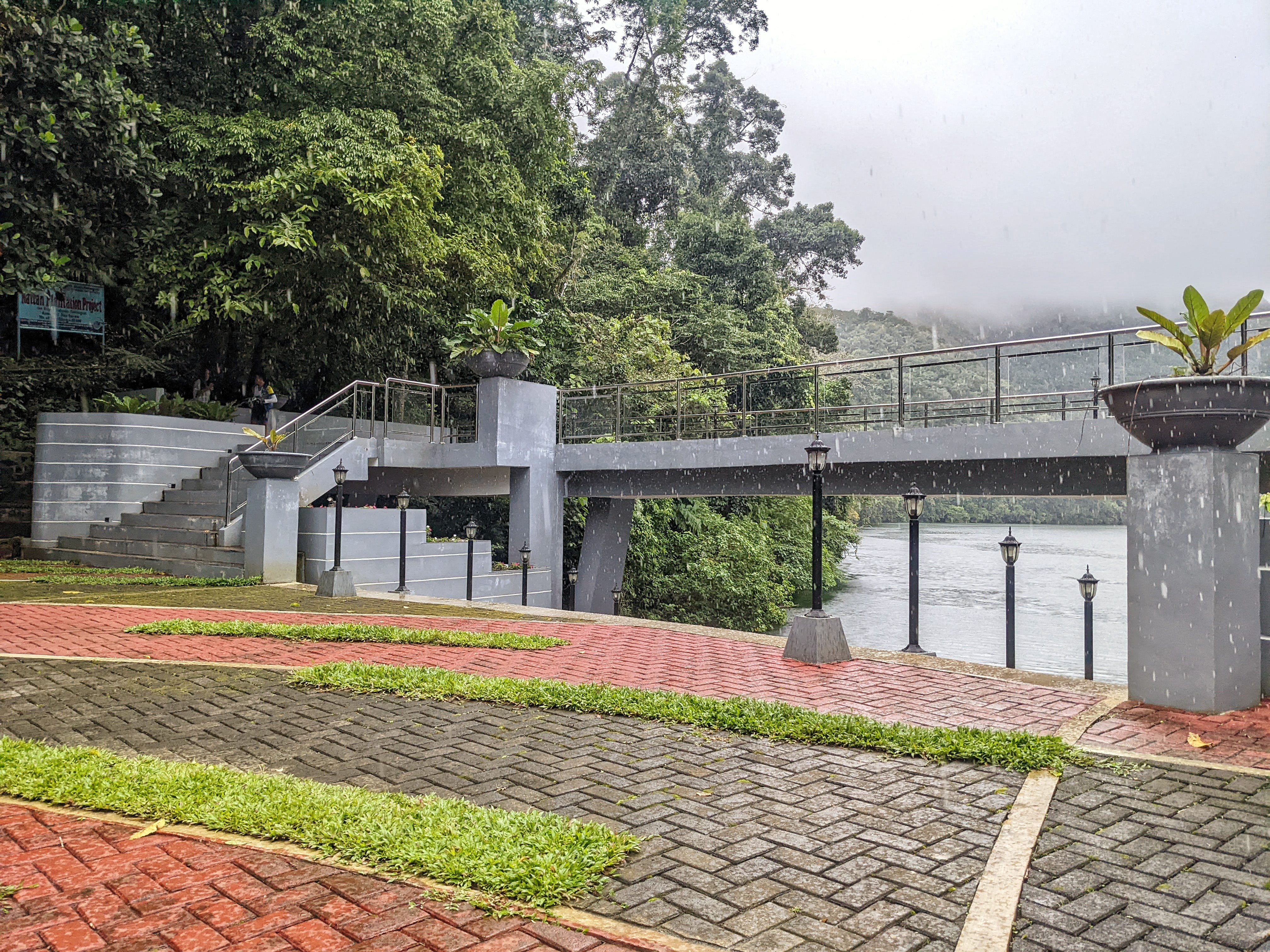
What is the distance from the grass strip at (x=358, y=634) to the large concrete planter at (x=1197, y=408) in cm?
516

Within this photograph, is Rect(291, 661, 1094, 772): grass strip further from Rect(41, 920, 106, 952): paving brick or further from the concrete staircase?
the concrete staircase

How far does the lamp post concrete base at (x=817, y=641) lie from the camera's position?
7.74 m

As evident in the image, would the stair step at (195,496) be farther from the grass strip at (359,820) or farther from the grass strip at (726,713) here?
the grass strip at (359,820)

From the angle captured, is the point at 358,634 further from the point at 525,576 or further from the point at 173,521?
the point at 173,521

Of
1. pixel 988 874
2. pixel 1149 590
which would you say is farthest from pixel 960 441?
pixel 988 874

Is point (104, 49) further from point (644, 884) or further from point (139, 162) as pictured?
point (644, 884)

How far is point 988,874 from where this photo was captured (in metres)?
3.31

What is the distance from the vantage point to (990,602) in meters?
38.0

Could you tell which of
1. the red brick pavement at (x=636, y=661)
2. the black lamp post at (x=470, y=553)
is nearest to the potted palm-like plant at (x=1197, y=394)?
the red brick pavement at (x=636, y=661)

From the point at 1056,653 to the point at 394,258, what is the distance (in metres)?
21.9

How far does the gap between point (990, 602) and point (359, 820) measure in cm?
3802

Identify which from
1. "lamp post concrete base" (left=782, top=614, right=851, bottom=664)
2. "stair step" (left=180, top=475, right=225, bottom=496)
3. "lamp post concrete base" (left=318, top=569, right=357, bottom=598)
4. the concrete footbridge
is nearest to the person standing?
the concrete footbridge

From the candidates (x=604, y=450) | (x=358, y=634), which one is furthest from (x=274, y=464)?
(x=604, y=450)

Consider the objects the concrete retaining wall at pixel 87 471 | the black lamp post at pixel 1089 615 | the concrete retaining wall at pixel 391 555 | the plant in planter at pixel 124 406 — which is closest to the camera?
the black lamp post at pixel 1089 615
